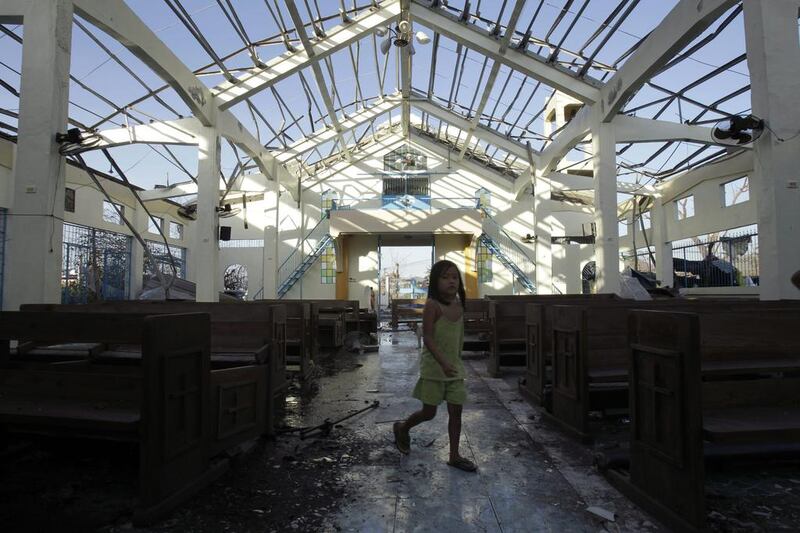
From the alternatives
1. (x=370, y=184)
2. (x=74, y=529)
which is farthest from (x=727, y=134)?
(x=370, y=184)

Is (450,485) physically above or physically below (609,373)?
below

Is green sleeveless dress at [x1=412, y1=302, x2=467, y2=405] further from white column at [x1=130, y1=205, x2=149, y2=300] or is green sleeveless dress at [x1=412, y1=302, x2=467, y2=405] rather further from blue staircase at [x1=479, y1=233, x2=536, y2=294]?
white column at [x1=130, y1=205, x2=149, y2=300]

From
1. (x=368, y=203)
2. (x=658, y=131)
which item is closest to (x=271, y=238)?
(x=368, y=203)

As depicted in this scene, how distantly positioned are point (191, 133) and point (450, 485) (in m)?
10.9

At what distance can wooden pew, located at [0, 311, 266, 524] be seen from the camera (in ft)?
7.93

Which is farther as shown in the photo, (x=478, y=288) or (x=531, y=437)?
(x=478, y=288)

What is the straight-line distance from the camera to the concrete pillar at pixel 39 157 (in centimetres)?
671

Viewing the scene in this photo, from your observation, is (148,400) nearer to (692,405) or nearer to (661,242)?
(692,405)

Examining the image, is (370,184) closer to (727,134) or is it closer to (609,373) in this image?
(727,134)

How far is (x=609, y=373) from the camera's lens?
3775 millimetres

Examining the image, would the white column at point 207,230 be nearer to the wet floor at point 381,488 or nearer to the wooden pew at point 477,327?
Result: the wooden pew at point 477,327

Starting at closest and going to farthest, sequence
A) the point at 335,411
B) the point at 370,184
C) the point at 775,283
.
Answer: the point at 335,411, the point at 775,283, the point at 370,184

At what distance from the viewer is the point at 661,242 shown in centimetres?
1686

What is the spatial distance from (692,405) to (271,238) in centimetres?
1585
